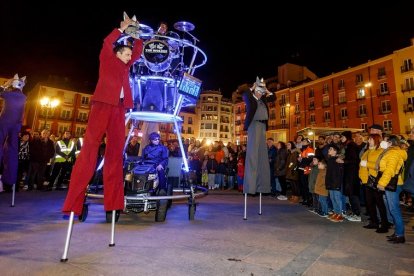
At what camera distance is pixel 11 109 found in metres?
6.11

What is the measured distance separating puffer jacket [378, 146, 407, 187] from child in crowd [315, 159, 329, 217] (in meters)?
2.30

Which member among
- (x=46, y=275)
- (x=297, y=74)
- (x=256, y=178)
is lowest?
(x=46, y=275)

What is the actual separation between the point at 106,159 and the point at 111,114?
0.65m

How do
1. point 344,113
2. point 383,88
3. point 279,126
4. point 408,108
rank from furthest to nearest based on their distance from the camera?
point 279,126 < point 344,113 < point 383,88 < point 408,108

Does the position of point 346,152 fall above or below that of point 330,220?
above

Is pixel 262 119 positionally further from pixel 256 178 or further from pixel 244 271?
pixel 244 271

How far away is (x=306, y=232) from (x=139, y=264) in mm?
3265

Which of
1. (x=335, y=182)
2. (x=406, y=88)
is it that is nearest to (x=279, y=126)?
(x=406, y=88)

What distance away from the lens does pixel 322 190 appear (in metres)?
7.18

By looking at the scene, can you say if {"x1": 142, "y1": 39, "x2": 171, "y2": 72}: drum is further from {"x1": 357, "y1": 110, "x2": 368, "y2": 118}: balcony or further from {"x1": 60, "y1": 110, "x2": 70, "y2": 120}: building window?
{"x1": 60, "y1": 110, "x2": 70, "y2": 120}: building window

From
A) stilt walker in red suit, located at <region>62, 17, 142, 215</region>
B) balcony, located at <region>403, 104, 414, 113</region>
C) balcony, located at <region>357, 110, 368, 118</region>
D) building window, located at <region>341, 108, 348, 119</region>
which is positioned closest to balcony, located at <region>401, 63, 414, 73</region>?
balcony, located at <region>403, 104, 414, 113</region>

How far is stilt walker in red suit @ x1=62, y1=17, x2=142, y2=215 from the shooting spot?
11.4 feet

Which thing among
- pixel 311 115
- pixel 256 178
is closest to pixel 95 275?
pixel 256 178

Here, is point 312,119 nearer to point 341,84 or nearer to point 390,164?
point 341,84
